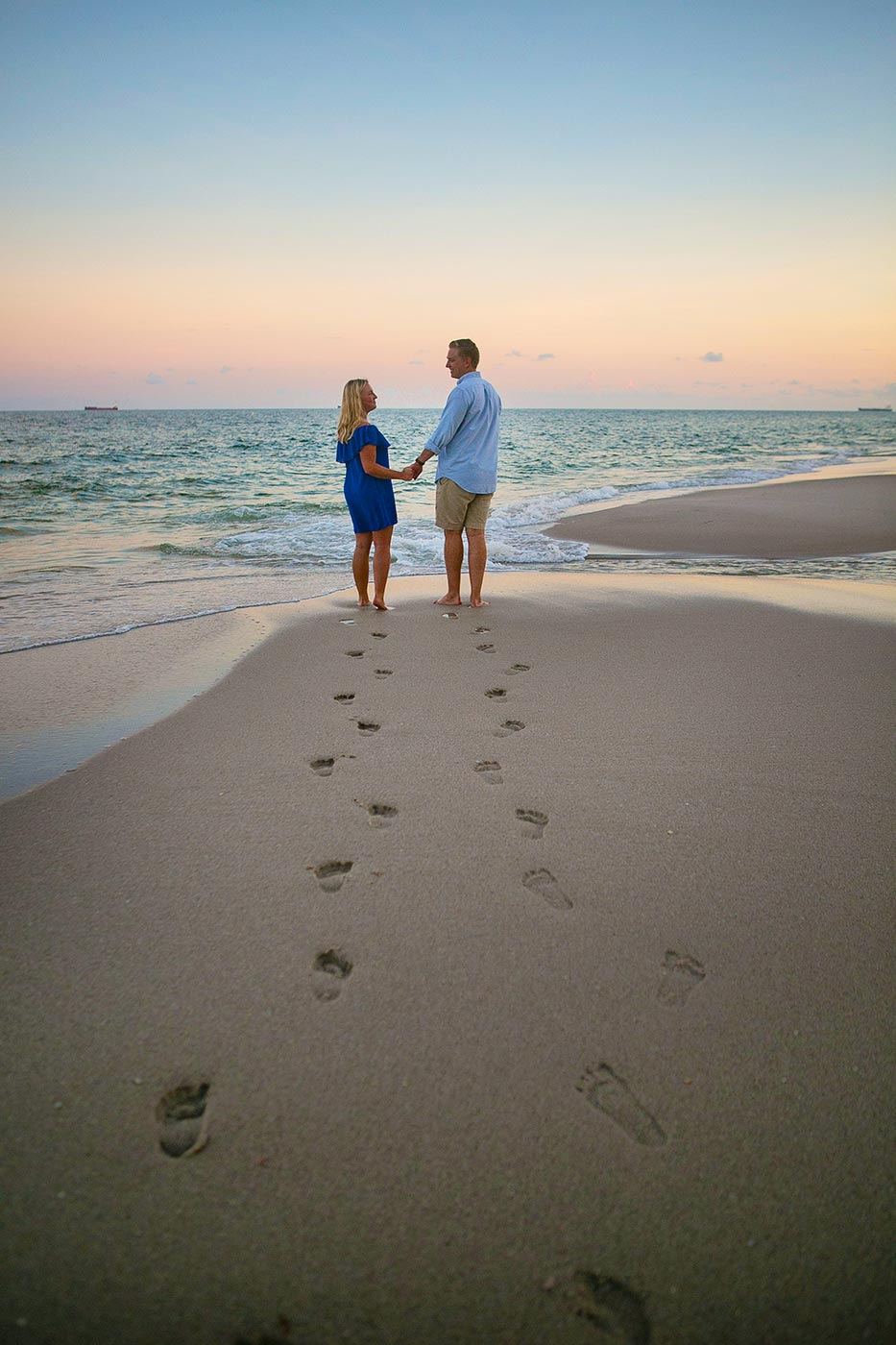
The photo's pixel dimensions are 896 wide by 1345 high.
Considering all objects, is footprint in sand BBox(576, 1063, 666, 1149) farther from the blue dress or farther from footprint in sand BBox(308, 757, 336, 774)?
the blue dress

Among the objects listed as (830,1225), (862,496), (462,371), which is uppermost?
(462,371)

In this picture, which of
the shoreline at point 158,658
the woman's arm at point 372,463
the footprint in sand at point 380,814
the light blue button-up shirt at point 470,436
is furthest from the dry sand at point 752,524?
the footprint in sand at point 380,814

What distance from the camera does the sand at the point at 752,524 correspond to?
28.3 ft

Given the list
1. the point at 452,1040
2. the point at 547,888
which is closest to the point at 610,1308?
the point at 452,1040

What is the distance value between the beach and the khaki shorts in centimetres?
239

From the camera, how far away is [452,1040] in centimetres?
162

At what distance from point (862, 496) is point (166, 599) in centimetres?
1132

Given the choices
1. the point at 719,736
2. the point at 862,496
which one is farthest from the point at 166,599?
the point at 862,496

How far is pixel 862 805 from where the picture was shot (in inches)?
101

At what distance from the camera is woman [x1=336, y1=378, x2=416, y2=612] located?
498 centimetres

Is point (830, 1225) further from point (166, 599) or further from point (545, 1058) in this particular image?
point (166, 599)

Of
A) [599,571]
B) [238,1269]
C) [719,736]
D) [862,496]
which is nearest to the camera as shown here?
[238,1269]

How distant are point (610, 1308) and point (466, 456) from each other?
15.4 ft

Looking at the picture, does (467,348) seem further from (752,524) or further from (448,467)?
(752,524)
